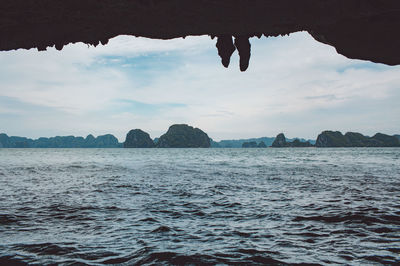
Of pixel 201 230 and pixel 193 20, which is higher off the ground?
pixel 193 20

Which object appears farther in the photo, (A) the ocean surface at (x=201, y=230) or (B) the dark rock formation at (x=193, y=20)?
(B) the dark rock formation at (x=193, y=20)

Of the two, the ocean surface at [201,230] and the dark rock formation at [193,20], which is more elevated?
the dark rock formation at [193,20]

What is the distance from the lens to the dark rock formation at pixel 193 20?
25.4ft

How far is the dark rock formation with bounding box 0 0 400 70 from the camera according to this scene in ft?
25.4

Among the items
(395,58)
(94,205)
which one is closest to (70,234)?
(94,205)

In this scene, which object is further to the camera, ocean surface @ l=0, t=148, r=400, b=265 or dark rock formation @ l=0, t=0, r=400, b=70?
dark rock formation @ l=0, t=0, r=400, b=70

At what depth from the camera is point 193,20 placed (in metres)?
8.73

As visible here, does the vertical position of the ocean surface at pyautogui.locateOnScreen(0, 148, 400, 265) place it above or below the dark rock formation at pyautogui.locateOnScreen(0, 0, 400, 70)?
below

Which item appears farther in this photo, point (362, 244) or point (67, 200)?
point (67, 200)

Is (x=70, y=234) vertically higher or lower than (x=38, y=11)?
lower

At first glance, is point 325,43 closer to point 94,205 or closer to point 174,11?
point 174,11

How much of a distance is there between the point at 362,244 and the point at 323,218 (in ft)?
8.27

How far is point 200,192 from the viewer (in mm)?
14695

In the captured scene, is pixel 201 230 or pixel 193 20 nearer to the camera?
pixel 201 230
